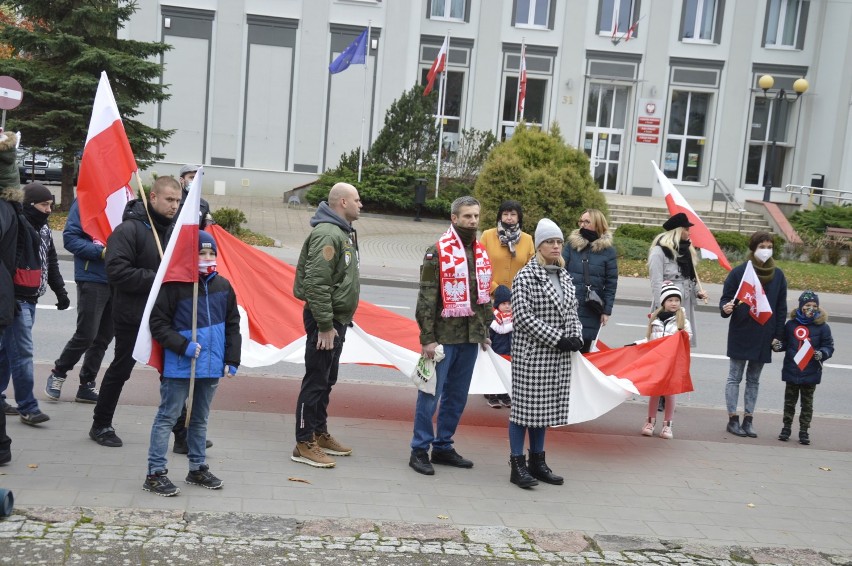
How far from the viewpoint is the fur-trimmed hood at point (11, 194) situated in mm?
6320

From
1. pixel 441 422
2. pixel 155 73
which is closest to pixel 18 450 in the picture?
pixel 441 422

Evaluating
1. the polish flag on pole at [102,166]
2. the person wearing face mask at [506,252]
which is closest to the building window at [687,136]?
the person wearing face mask at [506,252]

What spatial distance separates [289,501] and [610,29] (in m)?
32.6

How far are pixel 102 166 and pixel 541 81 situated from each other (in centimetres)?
3034

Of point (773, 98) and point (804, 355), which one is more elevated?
point (773, 98)

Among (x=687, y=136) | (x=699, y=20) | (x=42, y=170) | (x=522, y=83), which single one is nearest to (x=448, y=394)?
(x=522, y=83)

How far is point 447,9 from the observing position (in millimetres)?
34906

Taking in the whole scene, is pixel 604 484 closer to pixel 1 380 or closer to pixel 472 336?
pixel 472 336

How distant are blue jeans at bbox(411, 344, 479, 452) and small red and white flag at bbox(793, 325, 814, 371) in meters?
3.37

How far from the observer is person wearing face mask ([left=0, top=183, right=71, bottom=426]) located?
6852 millimetres

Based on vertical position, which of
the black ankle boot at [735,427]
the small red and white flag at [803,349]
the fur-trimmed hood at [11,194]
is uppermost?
the fur-trimmed hood at [11,194]

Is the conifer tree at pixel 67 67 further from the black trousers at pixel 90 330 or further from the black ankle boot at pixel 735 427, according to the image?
the black ankle boot at pixel 735 427

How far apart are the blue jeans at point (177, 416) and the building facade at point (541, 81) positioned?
2715cm

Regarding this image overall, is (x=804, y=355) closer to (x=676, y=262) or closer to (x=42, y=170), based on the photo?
(x=676, y=262)
